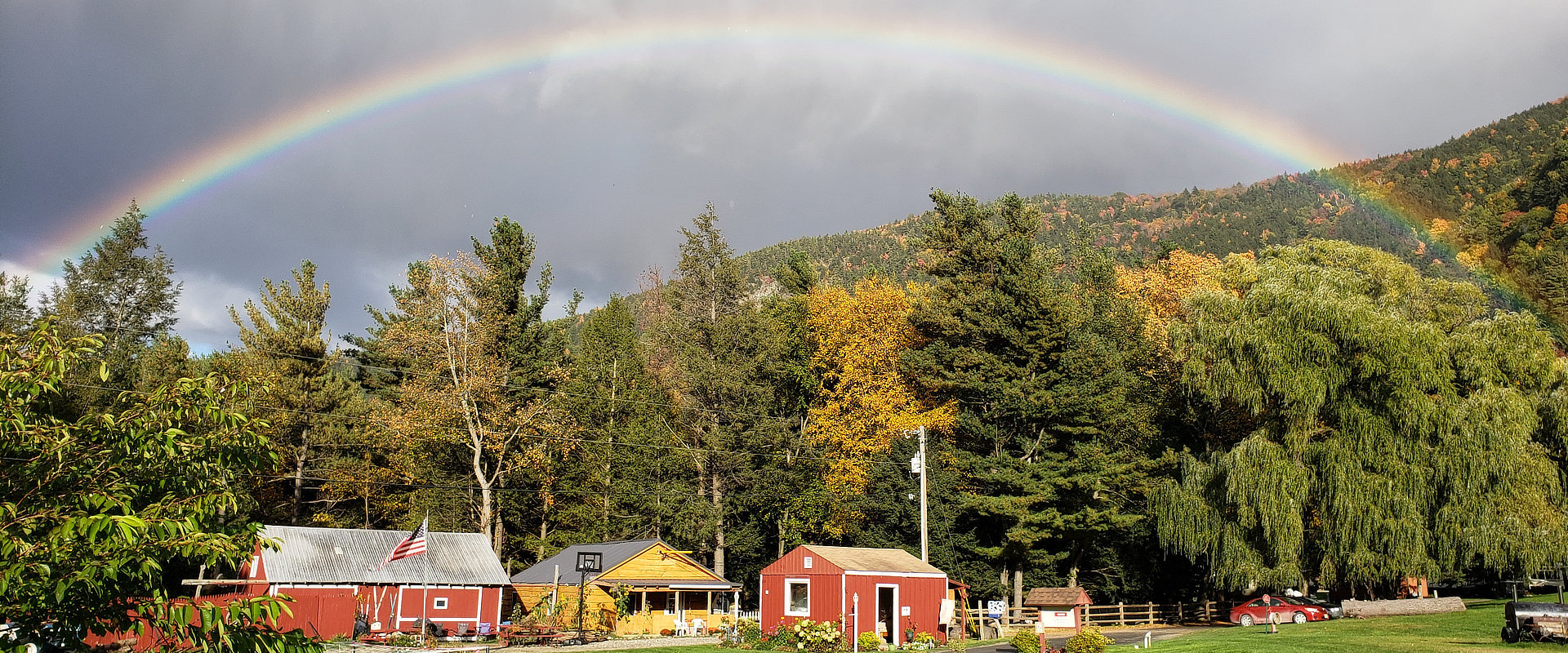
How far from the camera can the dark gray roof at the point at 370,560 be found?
3262 centimetres

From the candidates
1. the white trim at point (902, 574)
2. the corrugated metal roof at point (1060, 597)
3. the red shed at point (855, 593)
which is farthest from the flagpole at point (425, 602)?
the corrugated metal roof at point (1060, 597)

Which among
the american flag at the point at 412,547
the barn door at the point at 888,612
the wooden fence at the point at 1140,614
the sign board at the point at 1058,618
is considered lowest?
the wooden fence at the point at 1140,614

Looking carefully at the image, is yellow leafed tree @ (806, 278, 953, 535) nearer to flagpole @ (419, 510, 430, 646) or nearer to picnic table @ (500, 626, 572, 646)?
picnic table @ (500, 626, 572, 646)

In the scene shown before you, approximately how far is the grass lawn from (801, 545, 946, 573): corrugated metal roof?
7.11 meters

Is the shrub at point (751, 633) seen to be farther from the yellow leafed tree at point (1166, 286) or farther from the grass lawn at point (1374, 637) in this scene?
the yellow leafed tree at point (1166, 286)

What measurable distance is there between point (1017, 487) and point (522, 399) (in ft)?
81.6

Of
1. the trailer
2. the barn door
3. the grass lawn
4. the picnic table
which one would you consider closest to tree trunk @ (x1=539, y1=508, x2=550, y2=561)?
the picnic table

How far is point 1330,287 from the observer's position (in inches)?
1361

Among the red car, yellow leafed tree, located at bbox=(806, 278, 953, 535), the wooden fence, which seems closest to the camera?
the red car

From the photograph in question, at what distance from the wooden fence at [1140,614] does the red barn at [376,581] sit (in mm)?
19882

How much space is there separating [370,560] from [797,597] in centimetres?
1646

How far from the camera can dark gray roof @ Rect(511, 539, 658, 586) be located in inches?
1542

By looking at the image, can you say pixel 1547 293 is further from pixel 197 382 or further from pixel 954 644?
pixel 197 382

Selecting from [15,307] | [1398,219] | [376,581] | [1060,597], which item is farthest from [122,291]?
[1398,219]
